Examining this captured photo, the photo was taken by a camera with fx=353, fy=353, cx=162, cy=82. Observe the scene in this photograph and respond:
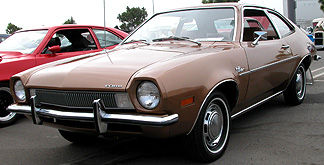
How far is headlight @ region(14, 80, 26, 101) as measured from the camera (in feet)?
10.9

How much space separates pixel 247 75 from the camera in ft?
11.4

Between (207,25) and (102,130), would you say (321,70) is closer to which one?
(207,25)

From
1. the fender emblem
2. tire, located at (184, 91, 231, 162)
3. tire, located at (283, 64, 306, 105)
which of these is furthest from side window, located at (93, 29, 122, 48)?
tire, located at (184, 91, 231, 162)

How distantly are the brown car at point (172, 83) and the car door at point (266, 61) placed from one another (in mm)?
13

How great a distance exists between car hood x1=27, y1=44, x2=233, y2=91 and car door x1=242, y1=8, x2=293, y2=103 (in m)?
0.64

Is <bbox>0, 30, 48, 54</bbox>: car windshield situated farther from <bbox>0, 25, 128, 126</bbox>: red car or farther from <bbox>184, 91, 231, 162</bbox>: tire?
<bbox>184, 91, 231, 162</bbox>: tire

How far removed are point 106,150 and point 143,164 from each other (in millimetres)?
616

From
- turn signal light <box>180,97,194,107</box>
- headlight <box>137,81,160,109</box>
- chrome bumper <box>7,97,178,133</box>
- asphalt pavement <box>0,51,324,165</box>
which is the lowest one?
asphalt pavement <box>0,51,324,165</box>

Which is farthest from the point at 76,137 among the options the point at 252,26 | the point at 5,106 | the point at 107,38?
the point at 107,38

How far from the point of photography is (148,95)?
261 cm

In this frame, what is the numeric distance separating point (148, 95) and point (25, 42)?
380 centimetres

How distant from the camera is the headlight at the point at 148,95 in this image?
2588 mm

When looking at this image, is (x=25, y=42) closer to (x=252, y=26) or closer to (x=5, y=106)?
(x=5, y=106)

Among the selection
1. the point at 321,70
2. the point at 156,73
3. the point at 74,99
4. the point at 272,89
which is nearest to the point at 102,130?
the point at 74,99
